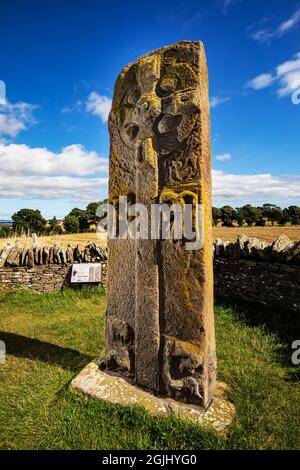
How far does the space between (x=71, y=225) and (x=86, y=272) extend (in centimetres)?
2984

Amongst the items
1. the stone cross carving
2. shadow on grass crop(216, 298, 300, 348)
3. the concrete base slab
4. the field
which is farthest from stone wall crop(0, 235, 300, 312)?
the field

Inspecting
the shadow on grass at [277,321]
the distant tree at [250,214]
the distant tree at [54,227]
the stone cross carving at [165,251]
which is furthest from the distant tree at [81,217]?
the stone cross carving at [165,251]

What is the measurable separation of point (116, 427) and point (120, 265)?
159 cm

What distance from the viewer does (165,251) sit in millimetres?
3178

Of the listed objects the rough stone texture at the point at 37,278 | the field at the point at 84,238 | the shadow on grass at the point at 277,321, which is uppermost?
the field at the point at 84,238

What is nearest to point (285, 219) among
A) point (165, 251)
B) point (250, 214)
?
point (250, 214)

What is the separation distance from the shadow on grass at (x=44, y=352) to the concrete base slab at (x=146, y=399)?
2.49ft

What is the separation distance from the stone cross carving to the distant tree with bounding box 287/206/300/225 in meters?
48.6

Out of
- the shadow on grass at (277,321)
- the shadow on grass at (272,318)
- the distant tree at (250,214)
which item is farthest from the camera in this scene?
the distant tree at (250,214)

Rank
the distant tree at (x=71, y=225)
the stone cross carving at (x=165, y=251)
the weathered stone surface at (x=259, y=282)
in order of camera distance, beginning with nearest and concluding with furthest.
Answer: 1. the stone cross carving at (x=165, y=251)
2. the weathered stone surface at (x=259, y=282)
3. the distant tree at (x=71, y=225)

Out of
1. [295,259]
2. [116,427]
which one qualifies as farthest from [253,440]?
[295,259]

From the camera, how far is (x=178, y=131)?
123 inches

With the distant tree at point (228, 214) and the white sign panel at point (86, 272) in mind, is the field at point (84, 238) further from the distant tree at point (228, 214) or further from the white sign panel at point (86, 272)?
the distant tree at point (228, 214)

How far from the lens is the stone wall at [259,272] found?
6.02 m
